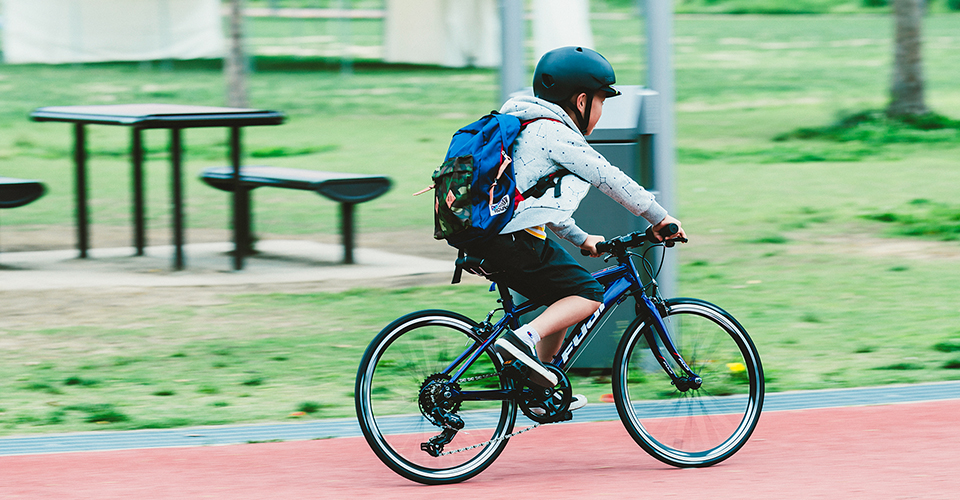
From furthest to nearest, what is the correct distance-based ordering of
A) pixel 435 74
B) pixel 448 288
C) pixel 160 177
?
1. pixel 435 74
2. pixel 160 177
3. pixel 448 288

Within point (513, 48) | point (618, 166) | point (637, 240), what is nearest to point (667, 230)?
point (637, 240)

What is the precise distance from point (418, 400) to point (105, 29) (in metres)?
27.2

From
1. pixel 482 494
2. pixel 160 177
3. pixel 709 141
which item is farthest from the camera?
pixel 709 141

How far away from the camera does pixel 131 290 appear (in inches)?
350

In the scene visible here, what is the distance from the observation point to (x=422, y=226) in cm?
1197

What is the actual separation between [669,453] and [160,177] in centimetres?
1188

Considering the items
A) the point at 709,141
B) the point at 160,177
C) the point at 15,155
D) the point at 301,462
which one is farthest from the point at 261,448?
the point at 709,141

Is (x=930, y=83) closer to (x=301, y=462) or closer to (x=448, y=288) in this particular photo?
(x=448, y=288)

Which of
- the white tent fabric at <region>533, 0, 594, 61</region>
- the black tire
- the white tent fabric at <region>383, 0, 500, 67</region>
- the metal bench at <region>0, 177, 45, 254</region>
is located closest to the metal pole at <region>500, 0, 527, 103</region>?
the white tent fabric at <region>533, 0, 594, 61</region>

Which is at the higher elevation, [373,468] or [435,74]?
[435,74]

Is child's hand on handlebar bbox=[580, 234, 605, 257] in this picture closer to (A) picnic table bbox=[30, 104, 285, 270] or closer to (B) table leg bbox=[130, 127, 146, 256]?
(A) picnic table bbox=[30, 104, 285, 270]

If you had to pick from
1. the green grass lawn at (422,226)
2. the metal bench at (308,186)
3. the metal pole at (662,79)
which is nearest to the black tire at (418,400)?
the green grass lawn at (422,226)

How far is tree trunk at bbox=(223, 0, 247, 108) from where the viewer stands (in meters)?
20.4

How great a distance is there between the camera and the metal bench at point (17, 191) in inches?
365
